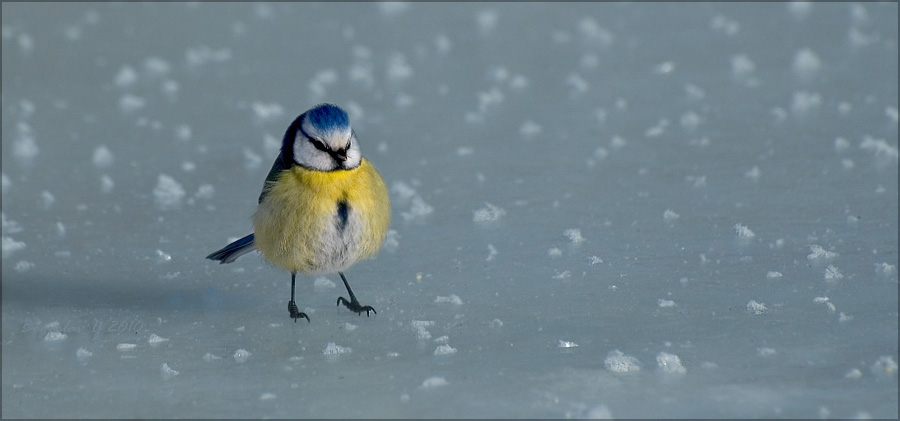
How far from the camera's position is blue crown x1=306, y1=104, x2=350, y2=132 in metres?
3.32

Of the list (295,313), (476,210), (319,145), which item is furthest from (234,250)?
(476,210)

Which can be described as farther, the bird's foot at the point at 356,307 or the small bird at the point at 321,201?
the bird's foot at the point at 356,307

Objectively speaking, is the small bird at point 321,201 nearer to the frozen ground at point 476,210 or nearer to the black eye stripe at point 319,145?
the black eye stripe at point 319,145

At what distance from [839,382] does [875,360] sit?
→ 18cm

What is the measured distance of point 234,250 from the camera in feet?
12.3

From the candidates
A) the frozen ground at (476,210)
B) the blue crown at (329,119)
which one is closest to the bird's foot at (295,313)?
the frozen ground at (476,210)

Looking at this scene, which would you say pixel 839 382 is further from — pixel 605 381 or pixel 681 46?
pixel 681 46

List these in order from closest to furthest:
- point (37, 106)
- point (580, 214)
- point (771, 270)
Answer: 1. point (771, 270)
2. point (580, 214)
3. point (37, 106)

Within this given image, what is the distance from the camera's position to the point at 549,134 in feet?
17.1

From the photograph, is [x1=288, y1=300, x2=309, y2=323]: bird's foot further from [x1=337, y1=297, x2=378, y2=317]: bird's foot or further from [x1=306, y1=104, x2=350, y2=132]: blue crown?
[x1=306, y1=104, x2=350, y2=132]: blue crown

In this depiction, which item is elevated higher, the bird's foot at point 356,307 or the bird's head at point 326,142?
the bird's head at point 326,142

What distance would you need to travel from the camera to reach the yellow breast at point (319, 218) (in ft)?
10.9

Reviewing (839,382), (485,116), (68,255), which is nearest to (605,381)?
(839,382)

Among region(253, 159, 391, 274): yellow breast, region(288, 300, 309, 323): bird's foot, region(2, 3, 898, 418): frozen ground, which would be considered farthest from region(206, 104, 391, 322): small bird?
region(2, 3, 898, 418): frozen ground
